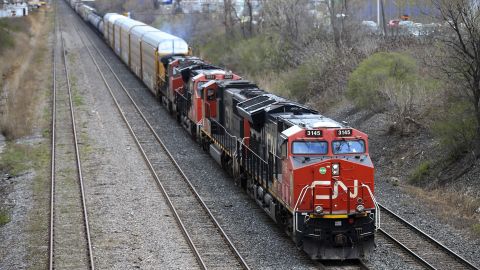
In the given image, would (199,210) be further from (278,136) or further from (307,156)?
(307,156)

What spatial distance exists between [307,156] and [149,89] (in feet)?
92.1

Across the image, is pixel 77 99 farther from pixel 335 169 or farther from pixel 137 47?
pixel 335 169

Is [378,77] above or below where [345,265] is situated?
above

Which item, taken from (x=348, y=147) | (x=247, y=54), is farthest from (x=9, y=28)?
(x=348, y=147)

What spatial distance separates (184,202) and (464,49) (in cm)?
911

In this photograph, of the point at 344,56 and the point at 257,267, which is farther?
the point at 344,56

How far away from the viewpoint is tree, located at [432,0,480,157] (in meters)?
21.8

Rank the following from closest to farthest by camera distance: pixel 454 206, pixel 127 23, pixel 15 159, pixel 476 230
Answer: pixel 476 230, pixel 454 206, pixel 15 159, pixel 127 23

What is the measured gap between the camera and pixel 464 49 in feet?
71.7

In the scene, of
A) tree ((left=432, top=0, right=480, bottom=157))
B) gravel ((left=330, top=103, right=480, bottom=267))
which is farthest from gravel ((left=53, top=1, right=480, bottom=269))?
tree ((left=432, top=0, right=480, bottom=157))

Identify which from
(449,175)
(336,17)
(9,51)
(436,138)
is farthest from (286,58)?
(9,51)

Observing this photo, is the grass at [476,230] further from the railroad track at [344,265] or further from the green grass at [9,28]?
the green grass at [9,28]

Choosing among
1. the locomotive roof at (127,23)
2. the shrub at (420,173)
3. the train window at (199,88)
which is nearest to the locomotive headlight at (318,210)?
the shrub at (420,173)

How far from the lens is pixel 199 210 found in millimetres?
20406
